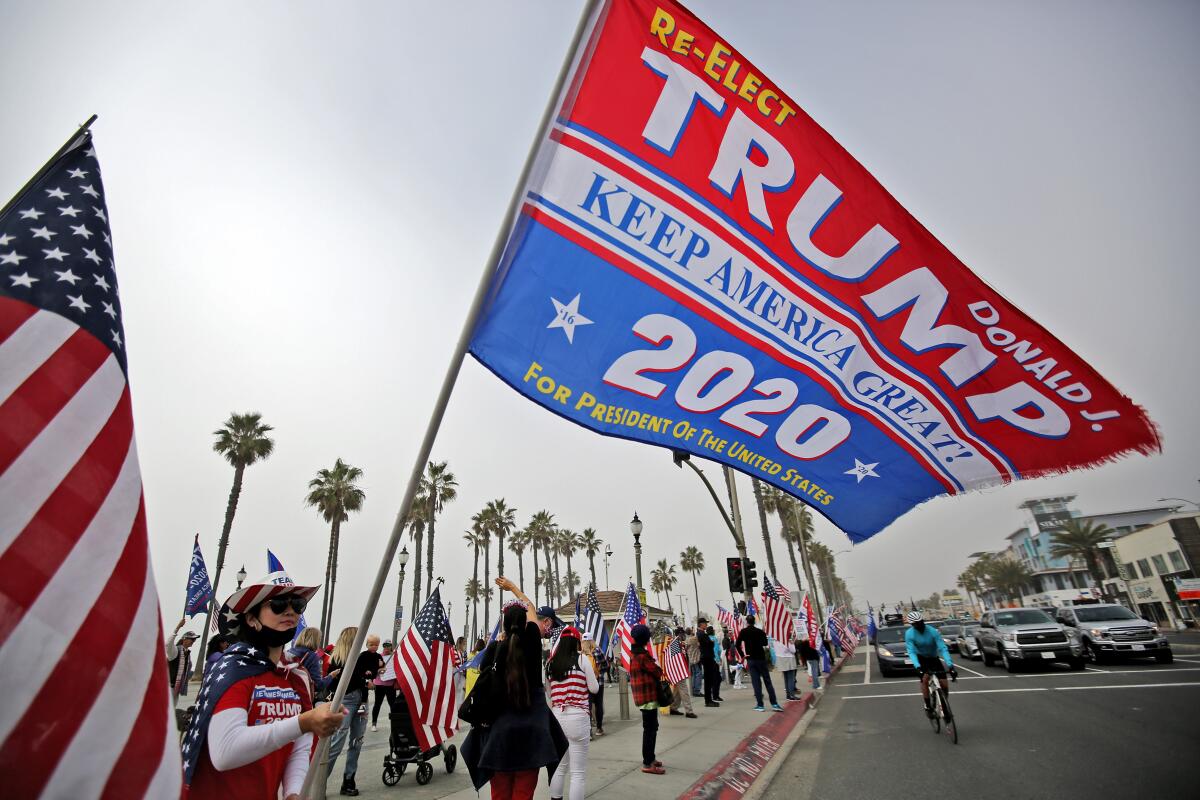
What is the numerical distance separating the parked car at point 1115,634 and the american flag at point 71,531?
2299 cm

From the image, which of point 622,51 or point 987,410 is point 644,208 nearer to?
point 622,51

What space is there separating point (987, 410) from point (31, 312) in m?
5.28

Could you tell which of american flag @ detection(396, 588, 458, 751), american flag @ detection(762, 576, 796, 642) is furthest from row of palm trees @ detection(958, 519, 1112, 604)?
american flag @ detection(396, 588, 458, 751)

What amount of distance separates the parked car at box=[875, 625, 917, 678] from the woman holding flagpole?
825 inches

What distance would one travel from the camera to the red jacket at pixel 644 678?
8.25 metres

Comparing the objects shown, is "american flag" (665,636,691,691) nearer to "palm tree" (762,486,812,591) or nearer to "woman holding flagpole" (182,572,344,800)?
"woman holding flagpole" (182,572,344,800)

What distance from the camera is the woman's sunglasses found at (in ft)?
9.84

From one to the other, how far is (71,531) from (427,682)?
6.66m

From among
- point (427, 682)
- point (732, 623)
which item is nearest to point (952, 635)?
point (732, 623)

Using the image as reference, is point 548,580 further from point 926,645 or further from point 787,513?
point 926,645

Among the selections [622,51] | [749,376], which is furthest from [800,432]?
[622,51]

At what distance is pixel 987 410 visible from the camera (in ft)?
14.4

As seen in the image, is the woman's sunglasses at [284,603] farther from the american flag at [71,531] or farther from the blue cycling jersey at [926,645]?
the blue cycling jersey at [926,645]

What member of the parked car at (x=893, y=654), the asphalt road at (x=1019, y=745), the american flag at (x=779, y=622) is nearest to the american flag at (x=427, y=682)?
the asphalt road at (x=1019, y=745)
